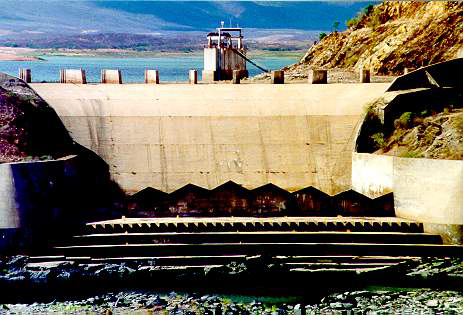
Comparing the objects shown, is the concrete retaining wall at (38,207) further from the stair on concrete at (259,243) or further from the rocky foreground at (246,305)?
the rocky foreground at (246,305)

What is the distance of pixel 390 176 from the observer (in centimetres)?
3606

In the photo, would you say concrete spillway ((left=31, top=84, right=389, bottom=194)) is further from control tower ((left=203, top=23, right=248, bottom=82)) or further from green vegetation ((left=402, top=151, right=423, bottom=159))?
control tower ((left=203, top=23, right=248, bottom=82))

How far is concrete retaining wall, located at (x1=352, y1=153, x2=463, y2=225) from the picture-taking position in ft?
111

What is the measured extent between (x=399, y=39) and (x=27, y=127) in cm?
2802

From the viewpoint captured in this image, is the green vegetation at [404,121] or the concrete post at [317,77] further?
the concrete post at [317,77]

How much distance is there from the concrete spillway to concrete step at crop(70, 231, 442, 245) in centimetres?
488

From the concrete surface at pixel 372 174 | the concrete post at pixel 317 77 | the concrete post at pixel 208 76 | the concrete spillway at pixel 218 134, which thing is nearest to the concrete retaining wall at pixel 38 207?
the concrete spillway at pixel 218 134

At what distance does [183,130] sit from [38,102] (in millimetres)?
5524

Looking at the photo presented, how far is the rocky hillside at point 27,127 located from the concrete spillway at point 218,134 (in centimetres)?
121

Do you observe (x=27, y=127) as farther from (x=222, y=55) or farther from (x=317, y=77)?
(x=222, y=55)

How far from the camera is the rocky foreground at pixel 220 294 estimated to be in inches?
1201

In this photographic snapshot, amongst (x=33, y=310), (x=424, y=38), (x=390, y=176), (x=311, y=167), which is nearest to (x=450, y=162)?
(x=390, y=176)

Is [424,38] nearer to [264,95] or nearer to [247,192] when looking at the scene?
[264,95]

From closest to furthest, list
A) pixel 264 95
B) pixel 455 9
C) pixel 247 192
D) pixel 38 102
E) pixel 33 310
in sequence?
pixel 33 310 < pixel 247 192 < pixel 38 102 < pixel 264 95 < pixel 455 9
